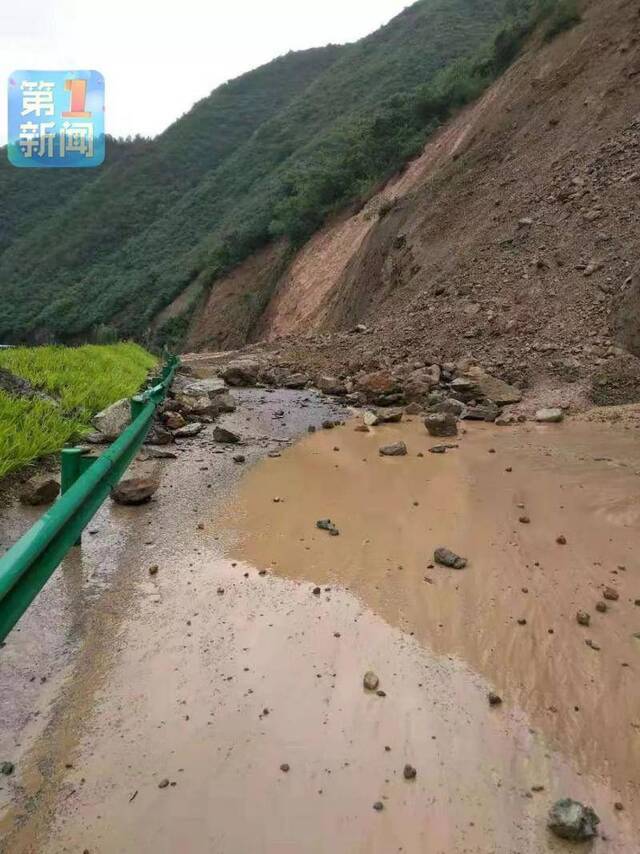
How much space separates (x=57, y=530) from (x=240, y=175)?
56.7 meters

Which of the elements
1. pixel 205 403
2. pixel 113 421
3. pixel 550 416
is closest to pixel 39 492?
Result: pixel 113 421

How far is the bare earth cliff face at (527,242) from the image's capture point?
870 cm

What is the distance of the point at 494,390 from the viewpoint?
304 inches

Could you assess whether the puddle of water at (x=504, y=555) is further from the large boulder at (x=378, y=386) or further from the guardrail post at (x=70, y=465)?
the large boulder at (x=378, y=386)

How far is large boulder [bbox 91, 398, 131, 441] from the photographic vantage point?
5.46 m

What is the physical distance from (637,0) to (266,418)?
1557 cm

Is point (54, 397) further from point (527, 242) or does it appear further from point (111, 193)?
point (111, 193)

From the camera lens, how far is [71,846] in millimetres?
1521

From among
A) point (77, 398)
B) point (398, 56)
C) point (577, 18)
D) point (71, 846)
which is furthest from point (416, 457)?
point (398, 56)

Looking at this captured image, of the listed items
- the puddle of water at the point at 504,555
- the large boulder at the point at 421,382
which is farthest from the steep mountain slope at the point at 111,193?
the puddle of water at the point at 504,555

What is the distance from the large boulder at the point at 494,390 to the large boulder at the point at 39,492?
5326mm

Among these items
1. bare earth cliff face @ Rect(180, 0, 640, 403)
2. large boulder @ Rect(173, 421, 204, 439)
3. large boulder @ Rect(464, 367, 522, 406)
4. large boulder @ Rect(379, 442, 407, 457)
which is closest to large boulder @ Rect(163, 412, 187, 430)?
large boulder @ Rect(173, 421, 204, 439)

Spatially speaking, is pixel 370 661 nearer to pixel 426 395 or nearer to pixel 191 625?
pixel 191 625

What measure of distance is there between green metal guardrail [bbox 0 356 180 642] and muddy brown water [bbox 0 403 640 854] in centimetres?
44
